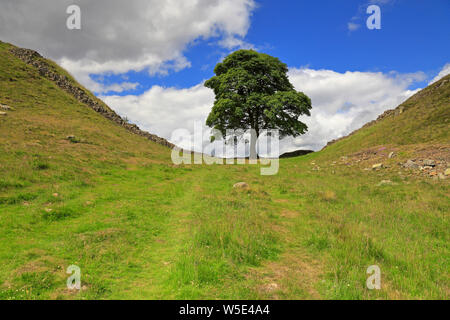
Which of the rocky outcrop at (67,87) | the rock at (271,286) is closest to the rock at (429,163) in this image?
the rock at (271,286)

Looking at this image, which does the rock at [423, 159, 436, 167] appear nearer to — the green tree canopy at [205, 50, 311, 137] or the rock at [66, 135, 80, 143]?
the green tree canopy at [205, 50, 311, 137]

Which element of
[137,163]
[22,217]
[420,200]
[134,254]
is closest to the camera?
[134,254]

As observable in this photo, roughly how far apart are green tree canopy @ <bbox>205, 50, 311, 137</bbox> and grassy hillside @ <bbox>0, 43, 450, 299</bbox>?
19.5 metres

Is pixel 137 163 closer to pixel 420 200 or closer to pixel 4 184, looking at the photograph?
pixel 4 184

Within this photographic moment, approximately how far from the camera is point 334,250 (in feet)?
20.9

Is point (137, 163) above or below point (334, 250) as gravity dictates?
above

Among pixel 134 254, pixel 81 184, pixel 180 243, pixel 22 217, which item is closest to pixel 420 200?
pixel 180 243

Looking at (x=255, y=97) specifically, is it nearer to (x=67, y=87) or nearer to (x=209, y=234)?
(x=209, y=234)

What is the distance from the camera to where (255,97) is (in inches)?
1369

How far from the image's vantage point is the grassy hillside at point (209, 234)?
5.06m

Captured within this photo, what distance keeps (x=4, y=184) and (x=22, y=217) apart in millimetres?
4027

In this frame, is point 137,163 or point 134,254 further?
point 137,163

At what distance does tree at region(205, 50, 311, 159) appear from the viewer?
34625 millimetres
